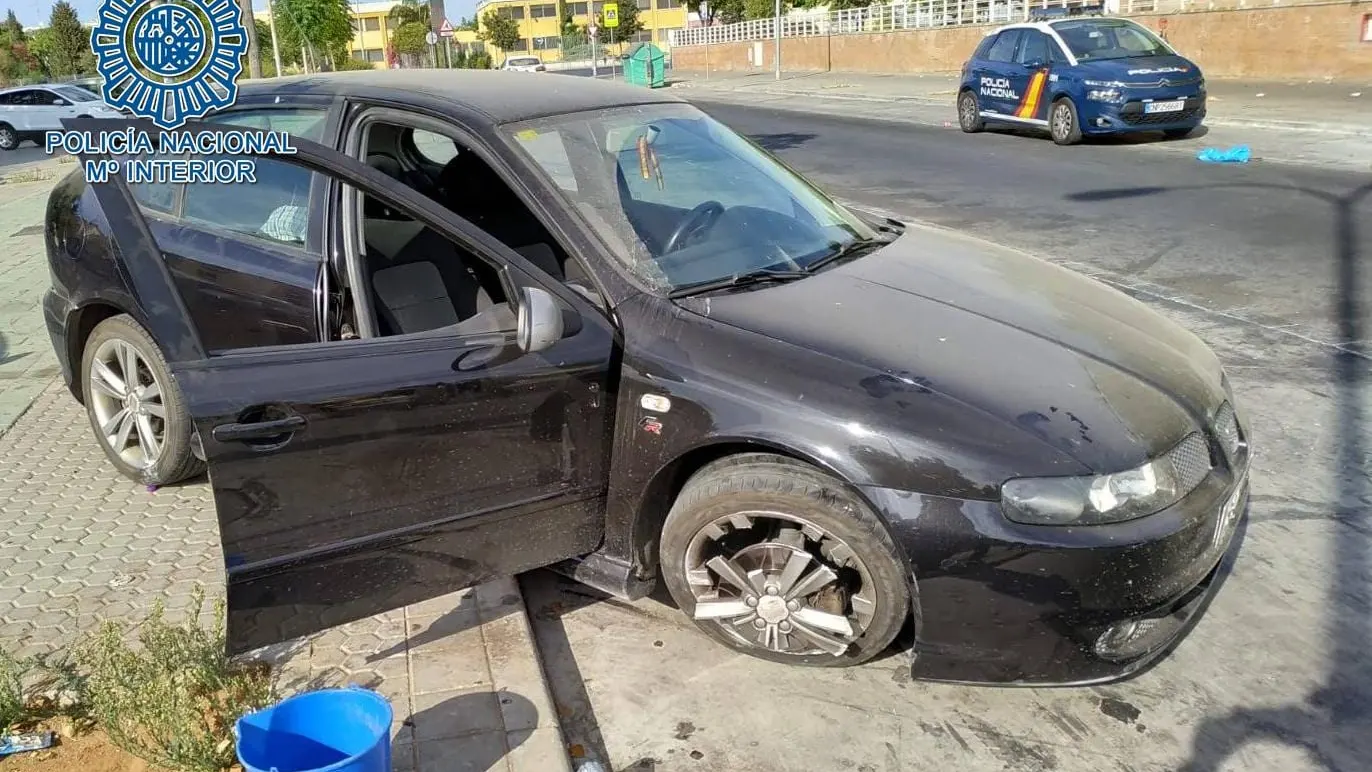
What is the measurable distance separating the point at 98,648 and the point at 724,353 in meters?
2.05

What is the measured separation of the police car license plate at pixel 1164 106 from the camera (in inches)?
553

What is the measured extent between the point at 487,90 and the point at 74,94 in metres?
27.2

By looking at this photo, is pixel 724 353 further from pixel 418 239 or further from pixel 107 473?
pixel 107 473

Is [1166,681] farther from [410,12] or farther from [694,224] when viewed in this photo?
[410,12]

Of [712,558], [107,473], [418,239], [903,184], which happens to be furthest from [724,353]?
[903,184]

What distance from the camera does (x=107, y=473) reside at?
4703 mm

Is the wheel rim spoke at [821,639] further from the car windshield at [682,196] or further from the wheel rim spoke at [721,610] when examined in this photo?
the car windshield at [682,196]

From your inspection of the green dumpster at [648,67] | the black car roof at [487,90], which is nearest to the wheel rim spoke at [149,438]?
the black car roof at [487,90]

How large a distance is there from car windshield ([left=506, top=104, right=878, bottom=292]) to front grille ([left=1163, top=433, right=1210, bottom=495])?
1315 millimetres

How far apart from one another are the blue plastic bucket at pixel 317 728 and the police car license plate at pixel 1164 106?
14164mm

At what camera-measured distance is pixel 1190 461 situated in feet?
9.58

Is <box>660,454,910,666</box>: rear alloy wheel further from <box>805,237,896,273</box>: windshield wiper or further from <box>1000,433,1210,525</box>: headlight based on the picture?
<box>805,237,896,273</box>: windshield wiper

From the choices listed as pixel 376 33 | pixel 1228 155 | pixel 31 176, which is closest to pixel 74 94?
pixel 31 176

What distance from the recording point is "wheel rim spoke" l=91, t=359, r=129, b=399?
438cm
